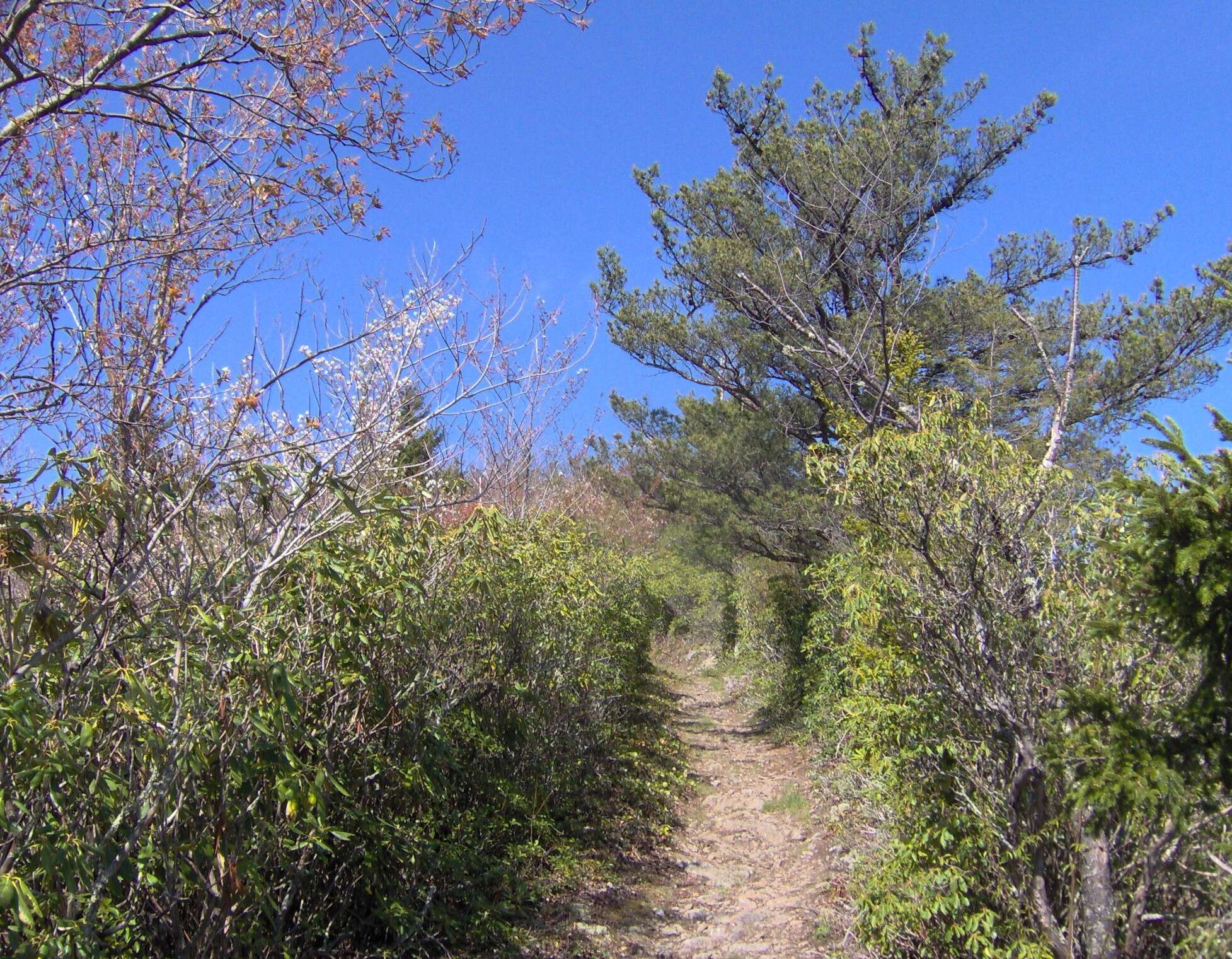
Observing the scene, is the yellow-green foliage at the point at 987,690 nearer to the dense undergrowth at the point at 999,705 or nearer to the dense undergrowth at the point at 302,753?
the dense undergrowth at the point at 999,705

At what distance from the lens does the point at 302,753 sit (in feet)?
12.2

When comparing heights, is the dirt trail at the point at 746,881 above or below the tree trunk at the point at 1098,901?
below

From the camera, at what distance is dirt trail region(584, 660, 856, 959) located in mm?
5578

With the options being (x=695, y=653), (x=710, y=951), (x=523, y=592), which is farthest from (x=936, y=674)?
(x=695, y=653)

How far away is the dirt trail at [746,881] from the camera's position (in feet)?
18.3

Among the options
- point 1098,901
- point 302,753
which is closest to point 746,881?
point 1098,901

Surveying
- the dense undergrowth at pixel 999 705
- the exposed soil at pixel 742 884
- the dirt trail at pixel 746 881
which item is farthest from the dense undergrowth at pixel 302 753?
the dense undergrowth at pixel 999 705

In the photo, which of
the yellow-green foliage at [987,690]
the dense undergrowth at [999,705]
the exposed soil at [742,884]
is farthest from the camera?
the exposed soil at [742,884]

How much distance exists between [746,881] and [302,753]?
14.6 ft

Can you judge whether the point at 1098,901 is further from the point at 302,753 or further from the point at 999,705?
the point at 302,753

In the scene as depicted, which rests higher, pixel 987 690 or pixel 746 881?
pixel 987 690

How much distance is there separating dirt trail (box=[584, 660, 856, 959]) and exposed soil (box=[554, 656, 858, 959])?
0.5 inches

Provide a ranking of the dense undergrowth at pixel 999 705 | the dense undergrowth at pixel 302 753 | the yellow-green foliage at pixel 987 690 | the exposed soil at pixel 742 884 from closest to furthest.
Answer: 1. the dense undergrowth at pixel 302 753
2. the dense undergrowth at pixel 999 705
3. the yellow-green foliage at pixel 987 690
4. the exposed soil at pixel 742 884

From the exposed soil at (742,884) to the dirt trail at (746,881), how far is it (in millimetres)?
12
